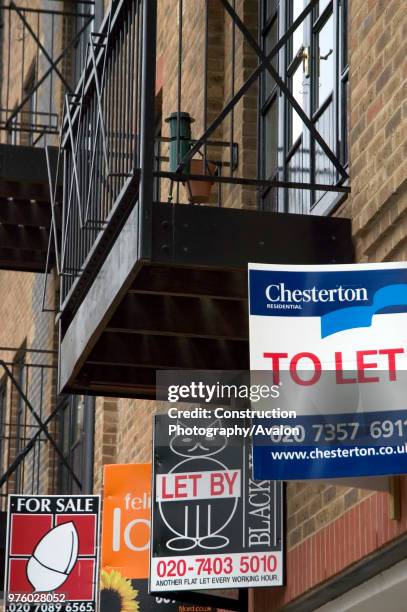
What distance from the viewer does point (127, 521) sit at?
417 inches

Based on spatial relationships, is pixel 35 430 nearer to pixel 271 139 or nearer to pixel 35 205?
pixel 35 205

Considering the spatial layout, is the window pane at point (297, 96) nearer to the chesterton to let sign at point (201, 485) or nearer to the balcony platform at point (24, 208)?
the chesterton to let sign at point (201, 485)

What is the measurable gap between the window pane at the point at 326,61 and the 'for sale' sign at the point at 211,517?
2.00 metres

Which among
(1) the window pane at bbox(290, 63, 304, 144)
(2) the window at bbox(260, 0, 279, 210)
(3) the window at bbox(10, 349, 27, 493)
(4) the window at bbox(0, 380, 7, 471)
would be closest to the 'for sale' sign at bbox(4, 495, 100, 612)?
(2) the window at bbox(260, 0, 279, 210)

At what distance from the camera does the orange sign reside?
10.6 m

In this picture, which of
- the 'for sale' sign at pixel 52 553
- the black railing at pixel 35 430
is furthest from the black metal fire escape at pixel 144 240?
the black railing at pixel 35 430

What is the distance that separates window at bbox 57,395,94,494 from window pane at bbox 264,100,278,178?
5316mm

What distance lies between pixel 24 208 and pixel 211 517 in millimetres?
6430

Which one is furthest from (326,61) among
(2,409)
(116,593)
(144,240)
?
(2,409)

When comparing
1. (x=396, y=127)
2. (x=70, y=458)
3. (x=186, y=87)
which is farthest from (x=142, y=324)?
(x=70, y=458)

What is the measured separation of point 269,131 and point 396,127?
2835mm

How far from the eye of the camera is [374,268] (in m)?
7.12

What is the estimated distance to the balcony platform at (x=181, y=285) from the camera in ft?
25.9

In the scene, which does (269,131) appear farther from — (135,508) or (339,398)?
(339,398)
